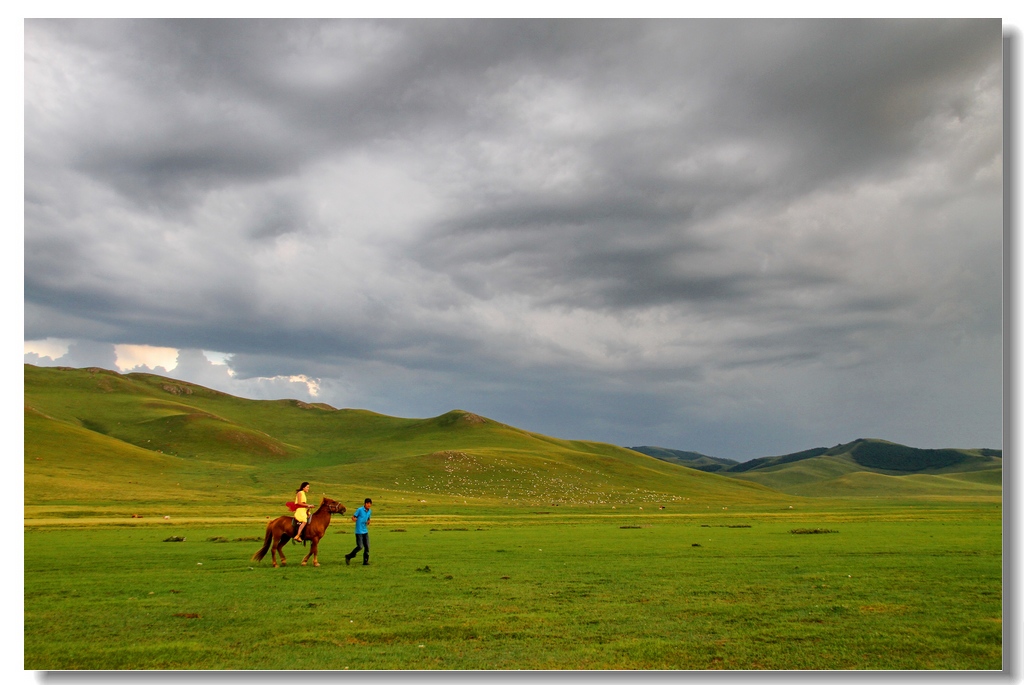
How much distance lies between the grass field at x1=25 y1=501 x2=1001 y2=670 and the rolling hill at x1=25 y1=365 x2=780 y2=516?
42.7m

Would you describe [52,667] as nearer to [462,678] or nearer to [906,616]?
[462,678]

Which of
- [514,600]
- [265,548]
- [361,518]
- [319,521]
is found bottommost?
[514,600]

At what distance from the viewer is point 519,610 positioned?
14.3 meters

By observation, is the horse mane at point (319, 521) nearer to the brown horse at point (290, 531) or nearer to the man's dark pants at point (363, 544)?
the brown horse at point (290, 531)

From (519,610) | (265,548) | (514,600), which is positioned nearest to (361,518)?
(265,548)

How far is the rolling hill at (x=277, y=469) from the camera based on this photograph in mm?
77125

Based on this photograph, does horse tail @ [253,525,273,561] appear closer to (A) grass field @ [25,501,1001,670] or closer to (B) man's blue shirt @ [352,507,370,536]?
(A) grass field @ [25,501,1001,670]

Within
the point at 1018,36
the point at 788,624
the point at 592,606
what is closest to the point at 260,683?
the point at 592,606

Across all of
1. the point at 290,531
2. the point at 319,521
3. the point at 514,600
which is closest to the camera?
the point at 514,600

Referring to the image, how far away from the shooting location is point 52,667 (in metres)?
10.9

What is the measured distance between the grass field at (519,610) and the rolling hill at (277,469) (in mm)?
42707

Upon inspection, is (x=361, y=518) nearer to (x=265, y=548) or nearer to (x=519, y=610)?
(x=265, y=548)

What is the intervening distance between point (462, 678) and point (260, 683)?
11.2 ft

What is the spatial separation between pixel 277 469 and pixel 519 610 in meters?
128
